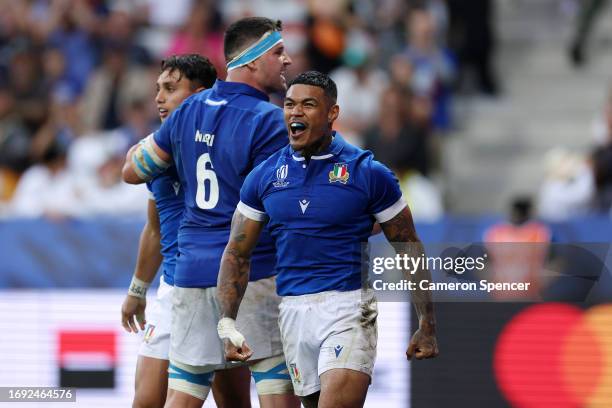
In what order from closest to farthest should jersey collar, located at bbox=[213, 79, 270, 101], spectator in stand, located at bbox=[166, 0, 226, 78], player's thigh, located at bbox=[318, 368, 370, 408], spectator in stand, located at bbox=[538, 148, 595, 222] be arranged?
1. player's thigh, located at bbox=[318, 368, 370, 408]
2. jersey collar, located at bbox=[213, 79, 270, 101]
3. spectator in stand, located at bbox=[538, 148, 595, 222]
4. spectator in stand, located at bbox=[166, 0, 226, 78]

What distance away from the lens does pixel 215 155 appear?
6844mm

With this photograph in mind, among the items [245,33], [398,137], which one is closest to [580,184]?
[398,137]

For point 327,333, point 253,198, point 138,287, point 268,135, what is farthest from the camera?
point 138,287

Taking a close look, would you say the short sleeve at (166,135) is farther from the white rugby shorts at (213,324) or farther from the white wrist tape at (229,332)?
the white wrist tape at (229,332)

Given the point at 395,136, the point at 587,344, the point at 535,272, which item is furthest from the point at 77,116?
the point at 535,272

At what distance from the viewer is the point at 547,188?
1341cm

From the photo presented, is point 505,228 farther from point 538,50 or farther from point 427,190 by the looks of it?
point 538,50

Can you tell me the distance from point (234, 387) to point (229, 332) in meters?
1.03

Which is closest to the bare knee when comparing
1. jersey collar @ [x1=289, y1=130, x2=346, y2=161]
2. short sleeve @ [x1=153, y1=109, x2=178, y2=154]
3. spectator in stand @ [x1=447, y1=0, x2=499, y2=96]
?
jersey collar @ [x1=289, y1=130, x2=346, y2=161]

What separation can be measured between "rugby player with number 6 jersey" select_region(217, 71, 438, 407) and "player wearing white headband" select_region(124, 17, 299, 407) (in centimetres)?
39

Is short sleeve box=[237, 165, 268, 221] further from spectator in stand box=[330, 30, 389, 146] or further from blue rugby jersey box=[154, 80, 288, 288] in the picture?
spectator in stand box=[330, 30, 389, 146]

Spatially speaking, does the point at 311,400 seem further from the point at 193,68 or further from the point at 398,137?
the point at 398,137

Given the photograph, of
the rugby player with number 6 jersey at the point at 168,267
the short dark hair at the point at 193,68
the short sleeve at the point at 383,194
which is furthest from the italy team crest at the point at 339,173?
the short dark hair at the point at 193,68

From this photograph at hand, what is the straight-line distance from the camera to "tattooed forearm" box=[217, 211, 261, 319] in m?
6.48
